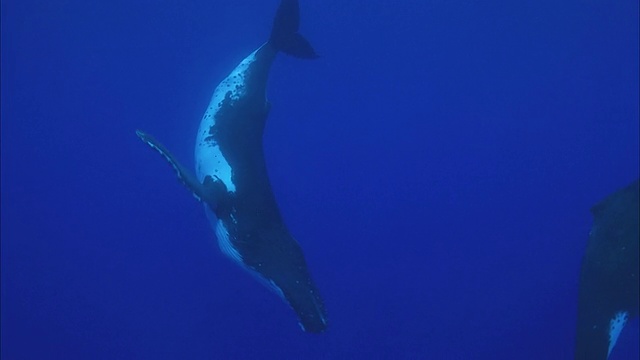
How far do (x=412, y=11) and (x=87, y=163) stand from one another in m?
7.33

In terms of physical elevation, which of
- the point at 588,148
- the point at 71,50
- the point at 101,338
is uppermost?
the point at 71,50

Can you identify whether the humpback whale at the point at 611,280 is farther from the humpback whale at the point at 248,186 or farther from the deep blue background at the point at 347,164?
the deep blue background at the point at 347,164

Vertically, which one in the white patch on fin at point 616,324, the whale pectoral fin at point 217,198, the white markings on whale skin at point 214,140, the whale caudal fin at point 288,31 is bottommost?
the white patch on fin at point 616,324

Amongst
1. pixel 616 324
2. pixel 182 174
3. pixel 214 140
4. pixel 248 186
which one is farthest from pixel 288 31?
pixel 616 324

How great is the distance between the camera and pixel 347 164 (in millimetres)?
10898

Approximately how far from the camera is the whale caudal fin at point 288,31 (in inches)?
289

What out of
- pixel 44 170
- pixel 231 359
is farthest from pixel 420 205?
pixel 44 170

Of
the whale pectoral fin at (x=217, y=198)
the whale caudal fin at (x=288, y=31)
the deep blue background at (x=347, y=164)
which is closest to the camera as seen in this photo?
the whale pectoral fin at (x=217, y=198)

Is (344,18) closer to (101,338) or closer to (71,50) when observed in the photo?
(71,50)

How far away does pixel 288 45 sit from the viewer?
24.6 feet

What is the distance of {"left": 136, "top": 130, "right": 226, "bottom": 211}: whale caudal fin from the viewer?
5752 mm

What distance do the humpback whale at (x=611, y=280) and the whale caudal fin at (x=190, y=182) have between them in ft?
12.4

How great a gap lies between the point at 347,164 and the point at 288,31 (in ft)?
13.0

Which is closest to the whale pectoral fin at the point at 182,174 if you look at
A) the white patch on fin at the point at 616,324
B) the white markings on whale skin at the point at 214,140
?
the white markings on whale skin at the point at 214,140
